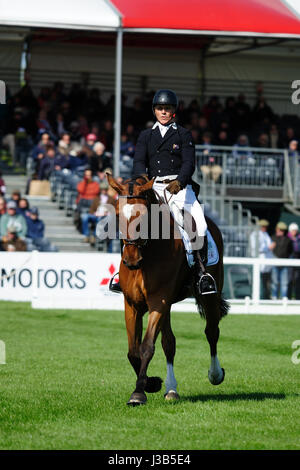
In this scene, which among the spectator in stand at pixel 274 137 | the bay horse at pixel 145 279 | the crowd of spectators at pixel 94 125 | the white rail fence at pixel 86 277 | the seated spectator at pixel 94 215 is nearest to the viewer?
the bay horse at pixel 145 279

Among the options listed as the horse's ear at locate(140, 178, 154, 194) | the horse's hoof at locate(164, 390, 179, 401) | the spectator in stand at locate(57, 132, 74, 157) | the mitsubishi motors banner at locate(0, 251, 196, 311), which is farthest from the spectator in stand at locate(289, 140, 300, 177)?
the horse's ear at locate(140, 178, 154, 194)

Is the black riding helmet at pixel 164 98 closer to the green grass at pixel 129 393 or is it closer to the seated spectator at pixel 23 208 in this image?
the green grass at pixel 129 393

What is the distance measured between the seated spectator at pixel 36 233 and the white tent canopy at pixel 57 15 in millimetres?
5008

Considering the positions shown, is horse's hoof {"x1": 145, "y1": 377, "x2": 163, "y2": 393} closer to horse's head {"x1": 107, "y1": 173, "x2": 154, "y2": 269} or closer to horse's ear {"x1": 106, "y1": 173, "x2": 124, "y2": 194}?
horse's head {"x1": 107, "y1": 173, "x2": 154, "y2": 269}

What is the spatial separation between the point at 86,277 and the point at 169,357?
11.5m

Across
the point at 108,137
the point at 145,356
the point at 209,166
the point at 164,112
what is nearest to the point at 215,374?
the point at 145,356

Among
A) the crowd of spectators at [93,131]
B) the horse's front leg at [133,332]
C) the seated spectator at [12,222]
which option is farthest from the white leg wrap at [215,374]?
the crowd of spectators at [93,131]

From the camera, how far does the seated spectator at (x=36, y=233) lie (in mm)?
24123

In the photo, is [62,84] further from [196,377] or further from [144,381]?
[144,381]

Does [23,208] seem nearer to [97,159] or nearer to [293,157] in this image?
[97,159]

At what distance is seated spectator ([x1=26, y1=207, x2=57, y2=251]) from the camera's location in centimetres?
2412

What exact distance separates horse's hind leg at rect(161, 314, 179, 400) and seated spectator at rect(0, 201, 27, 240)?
14092mm

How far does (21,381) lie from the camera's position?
10945 mm

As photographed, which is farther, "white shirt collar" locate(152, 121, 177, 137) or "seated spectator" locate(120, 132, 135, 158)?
"seated spectator" locate(120, 132, 135, 158)
